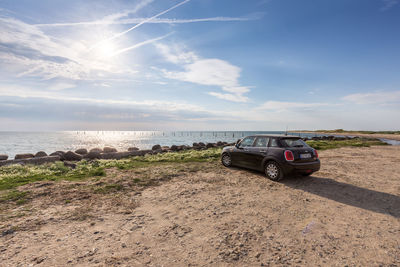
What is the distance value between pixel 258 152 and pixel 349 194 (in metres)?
3.24

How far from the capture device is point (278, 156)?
23.9ft

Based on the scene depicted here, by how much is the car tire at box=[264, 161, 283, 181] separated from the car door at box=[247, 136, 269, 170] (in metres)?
0.34

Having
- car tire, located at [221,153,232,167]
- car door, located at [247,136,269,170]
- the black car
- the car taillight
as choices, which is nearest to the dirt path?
the black car

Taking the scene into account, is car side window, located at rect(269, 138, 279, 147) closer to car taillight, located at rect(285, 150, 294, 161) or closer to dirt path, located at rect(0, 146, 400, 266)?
car taillight, located at rect(285, 150, 294, 161)

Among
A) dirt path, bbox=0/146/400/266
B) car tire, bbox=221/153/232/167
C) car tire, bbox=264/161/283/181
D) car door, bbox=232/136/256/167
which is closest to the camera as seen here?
dirt path, bbox=0/146/400/266

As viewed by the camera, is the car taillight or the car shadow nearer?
the car shadow

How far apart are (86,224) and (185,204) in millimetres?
2312

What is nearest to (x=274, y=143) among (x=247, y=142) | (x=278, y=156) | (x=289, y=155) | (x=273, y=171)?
(x=278, y=156)

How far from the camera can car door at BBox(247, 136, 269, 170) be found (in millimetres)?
7918

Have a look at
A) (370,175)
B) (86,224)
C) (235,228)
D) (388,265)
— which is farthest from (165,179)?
(370,175)

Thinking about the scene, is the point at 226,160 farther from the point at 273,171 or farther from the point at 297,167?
the point at 297,167

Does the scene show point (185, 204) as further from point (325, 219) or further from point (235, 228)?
point (325, 219)

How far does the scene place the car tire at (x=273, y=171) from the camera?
7297 mm

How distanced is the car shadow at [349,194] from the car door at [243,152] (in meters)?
1.81
